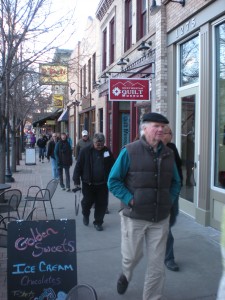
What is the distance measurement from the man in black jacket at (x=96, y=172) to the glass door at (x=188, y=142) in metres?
1.69

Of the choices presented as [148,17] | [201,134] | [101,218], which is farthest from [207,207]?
[148,17]

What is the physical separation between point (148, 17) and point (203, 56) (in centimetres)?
445

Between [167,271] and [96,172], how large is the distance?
258 cm

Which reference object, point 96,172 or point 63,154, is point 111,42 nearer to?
point 63,154

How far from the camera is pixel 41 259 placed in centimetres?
362

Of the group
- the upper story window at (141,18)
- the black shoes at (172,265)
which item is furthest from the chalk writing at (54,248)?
the upper story window at (141,18)

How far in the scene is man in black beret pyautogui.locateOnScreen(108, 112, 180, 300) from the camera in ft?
12.0

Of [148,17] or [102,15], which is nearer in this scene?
[148,17]

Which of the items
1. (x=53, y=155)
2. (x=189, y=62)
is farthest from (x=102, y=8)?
(x=189, y=62)

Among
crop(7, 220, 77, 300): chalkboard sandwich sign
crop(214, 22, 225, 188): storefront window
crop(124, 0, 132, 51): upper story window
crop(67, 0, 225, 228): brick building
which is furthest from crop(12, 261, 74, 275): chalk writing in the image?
crop(124, 0, 132, 51): upper story window

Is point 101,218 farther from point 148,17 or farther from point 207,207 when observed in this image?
point 148,17

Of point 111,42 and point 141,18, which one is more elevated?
point 111,42

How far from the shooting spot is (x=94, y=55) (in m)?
20.0

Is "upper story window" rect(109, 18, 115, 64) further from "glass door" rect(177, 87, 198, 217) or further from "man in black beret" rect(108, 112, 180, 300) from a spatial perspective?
"man in black beret" rect(108, 112, 180, 300)
